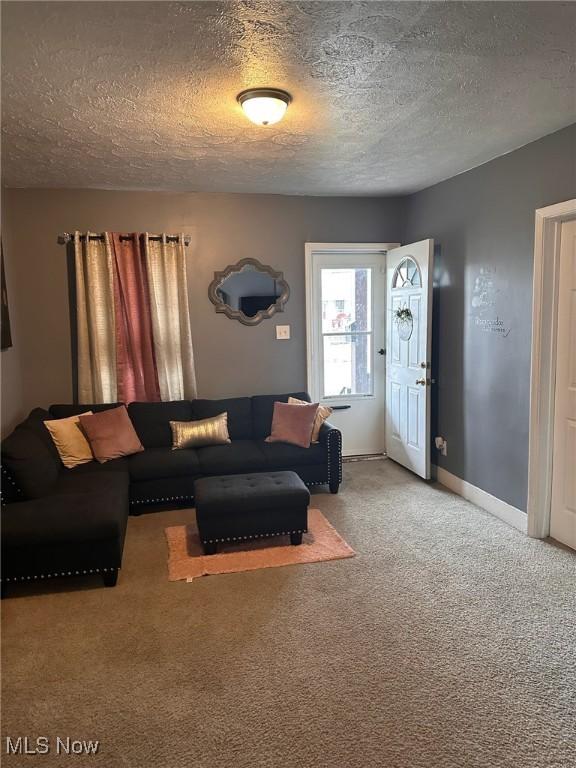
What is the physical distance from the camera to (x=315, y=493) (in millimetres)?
4496

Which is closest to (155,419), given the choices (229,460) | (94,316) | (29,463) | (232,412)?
(232,412)

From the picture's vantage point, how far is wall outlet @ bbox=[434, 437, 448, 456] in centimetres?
460

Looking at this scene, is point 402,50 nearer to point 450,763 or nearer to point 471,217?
point 471,217

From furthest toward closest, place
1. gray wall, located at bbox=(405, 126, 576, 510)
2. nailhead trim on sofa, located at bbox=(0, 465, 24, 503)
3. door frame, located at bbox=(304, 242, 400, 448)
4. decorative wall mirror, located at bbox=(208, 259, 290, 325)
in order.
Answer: door frame, located at bbox=(304, 242, 400, 448), decorative wall mirror, located at bbox=(208, 259, 290, 325), gray wall, located at bbox=(405, 126, 576, 510), nailhead trim on sofa, located at bbox=(0, 465, 24, 503)

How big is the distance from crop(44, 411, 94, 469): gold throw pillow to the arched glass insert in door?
3.03 m

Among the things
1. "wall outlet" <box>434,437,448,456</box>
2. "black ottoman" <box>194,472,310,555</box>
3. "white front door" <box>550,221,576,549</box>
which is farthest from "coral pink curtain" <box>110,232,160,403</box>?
"white front door" <box>550,221,576,549</box>

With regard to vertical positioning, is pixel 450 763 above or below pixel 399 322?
below

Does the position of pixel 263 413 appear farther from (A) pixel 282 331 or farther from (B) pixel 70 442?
(B) pixel 70 442

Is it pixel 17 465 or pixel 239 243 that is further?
pixel 239 243

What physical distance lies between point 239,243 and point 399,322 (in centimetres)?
166

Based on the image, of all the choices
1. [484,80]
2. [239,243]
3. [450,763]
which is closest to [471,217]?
[484,80]

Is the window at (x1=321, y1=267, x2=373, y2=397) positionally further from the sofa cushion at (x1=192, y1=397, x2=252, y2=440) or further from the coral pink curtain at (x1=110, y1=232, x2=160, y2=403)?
the coral pink curtain at (x1=110, y1=232, x2=160, y2=403)

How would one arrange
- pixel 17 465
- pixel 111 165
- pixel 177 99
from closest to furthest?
pixel 177 99 → pixel 17 465 → pixel 111 165

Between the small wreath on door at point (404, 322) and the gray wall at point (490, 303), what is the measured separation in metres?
0.24
